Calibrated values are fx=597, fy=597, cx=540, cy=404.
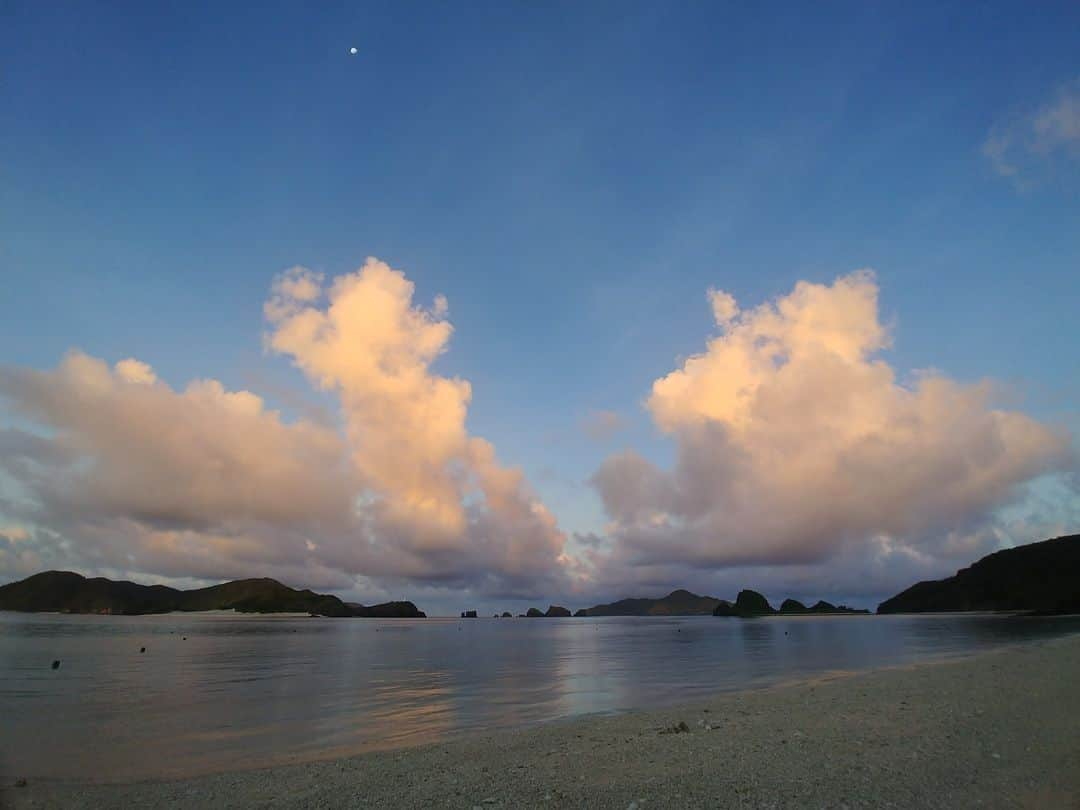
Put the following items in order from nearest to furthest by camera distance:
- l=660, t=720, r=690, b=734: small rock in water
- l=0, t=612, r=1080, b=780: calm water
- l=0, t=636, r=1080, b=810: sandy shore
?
l=0, t=636, r=1080, b=810: sandy shore < l=660, t=720, r=690, b=734: small rock in water < l=0, t=612, r=1080, b=780: calm water

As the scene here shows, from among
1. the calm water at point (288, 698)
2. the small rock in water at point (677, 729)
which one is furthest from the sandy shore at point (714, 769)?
the calm water at point (288, 698)

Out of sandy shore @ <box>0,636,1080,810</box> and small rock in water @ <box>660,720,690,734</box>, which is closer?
sandy shore @ <box>0,636,1080,810</box>

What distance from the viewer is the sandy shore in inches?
552

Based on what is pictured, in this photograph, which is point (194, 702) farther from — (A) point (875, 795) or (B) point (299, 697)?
(A) point (875, 795)

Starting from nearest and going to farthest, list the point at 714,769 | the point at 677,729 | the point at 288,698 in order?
the point at 714,769
the point at 677,729
the point at 288,698

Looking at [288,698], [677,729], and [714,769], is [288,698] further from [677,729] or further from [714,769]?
[714,769]

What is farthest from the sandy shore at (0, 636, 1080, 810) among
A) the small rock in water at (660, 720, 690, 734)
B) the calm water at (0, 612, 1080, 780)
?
the calm water at (0, 612, 1080, 780)

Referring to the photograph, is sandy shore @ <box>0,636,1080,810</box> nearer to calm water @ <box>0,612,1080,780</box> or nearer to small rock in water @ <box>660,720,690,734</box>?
small rock in water @ <box>660,720,690,734</box>

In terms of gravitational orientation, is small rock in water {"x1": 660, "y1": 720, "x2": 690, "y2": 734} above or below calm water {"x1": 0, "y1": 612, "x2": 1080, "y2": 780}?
above

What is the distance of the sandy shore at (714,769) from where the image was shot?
46.0 ft

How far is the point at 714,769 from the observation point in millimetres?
16094

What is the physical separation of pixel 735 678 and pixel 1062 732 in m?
28.1

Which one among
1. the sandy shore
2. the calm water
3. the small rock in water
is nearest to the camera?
the sandy shore

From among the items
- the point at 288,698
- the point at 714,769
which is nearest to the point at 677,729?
the point at 714,769
